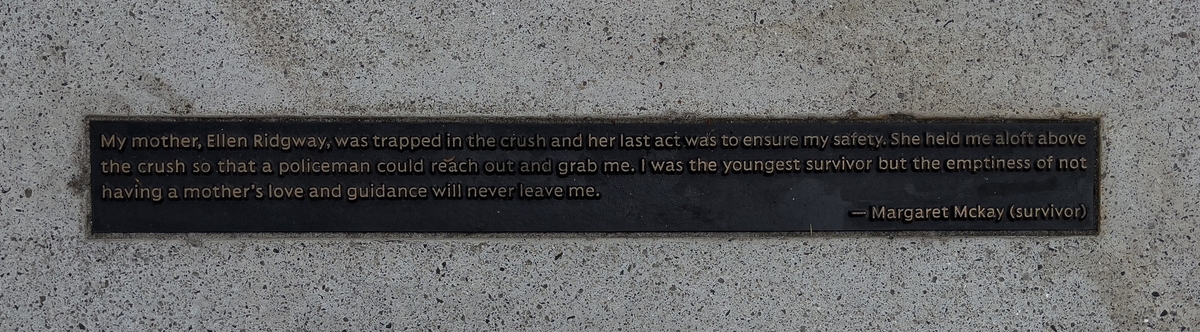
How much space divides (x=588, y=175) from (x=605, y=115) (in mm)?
249

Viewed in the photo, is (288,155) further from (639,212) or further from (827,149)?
(827,149)

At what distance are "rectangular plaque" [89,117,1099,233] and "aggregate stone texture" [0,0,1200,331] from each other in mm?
73

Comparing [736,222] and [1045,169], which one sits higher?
[1045,169]

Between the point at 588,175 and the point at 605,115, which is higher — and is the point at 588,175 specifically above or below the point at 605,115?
below

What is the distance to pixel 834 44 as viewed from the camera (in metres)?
3.24

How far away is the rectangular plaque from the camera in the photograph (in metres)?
3.09

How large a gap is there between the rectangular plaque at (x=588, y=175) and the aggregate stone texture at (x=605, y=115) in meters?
0.07

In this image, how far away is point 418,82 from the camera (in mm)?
3174

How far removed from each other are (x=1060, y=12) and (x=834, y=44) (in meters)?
0.92

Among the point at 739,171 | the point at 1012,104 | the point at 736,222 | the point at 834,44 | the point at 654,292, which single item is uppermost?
the point at 834,44

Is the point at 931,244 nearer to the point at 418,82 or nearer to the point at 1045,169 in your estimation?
the point at 1045,169

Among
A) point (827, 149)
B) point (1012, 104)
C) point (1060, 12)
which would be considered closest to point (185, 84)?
point (827, 149)

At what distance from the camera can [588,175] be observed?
316 cm

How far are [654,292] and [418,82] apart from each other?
1.24 meters
